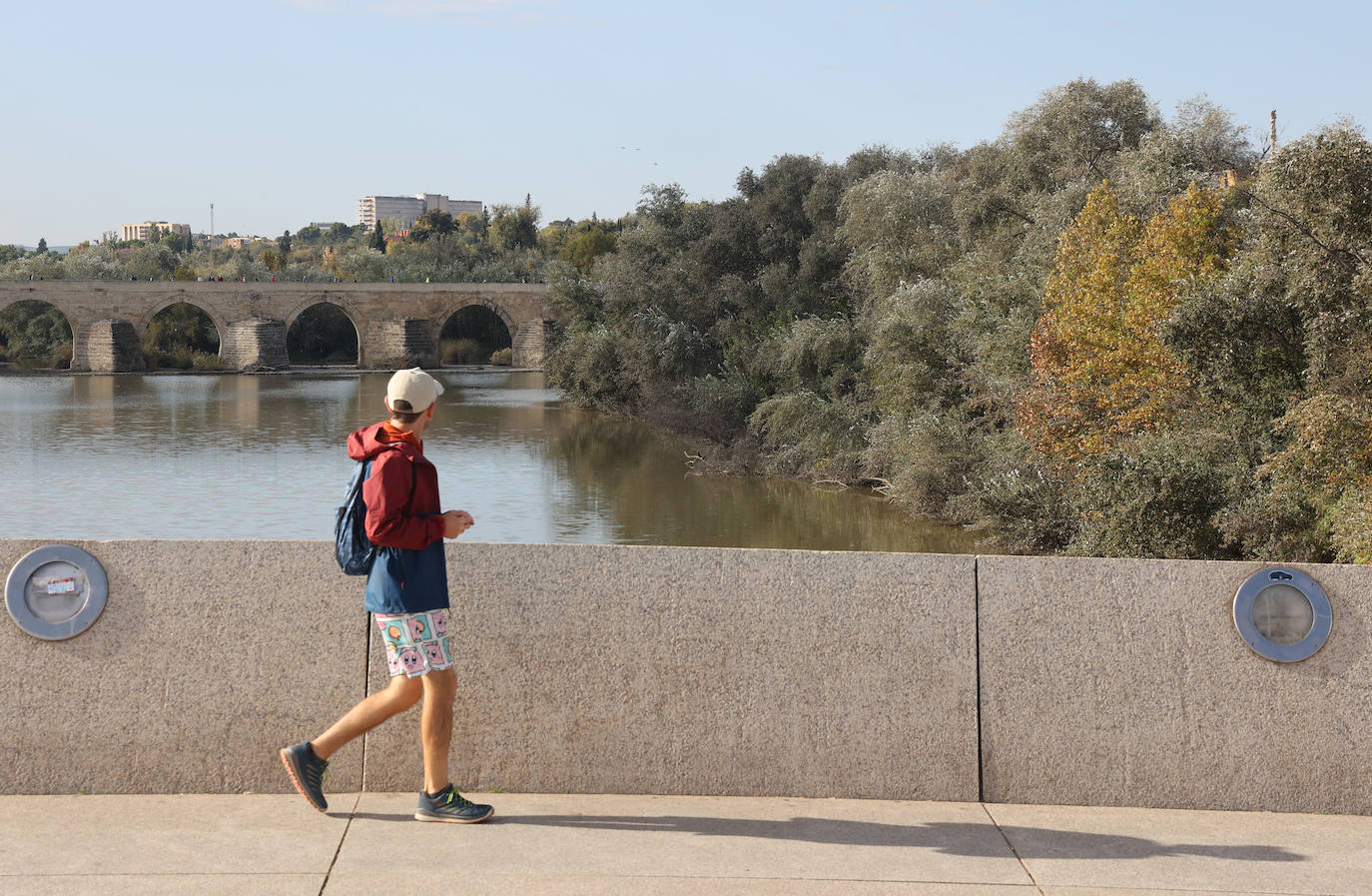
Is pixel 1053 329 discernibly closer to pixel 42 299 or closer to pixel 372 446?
pixel 372 446

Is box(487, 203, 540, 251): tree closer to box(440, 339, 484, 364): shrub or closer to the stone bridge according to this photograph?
box(440, 339, 484, 364): shrub

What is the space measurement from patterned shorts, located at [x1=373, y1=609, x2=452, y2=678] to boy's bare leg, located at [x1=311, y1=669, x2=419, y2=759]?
0.12ft

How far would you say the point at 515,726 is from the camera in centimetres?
429

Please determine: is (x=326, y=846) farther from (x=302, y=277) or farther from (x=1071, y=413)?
(x=302, y=277)

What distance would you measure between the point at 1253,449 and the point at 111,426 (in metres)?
31.0

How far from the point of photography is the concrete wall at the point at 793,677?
14.0 feet

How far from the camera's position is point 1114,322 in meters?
16.9

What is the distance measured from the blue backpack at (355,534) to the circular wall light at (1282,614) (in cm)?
274

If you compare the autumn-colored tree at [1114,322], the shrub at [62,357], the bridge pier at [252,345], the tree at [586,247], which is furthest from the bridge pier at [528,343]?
the autumn-colored tree at [1114,322]

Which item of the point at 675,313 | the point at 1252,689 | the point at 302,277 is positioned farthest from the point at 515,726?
the point at 302,277

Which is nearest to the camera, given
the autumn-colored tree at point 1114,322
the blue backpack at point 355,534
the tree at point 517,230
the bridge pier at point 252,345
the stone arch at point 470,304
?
the blue backpack at point 355,534

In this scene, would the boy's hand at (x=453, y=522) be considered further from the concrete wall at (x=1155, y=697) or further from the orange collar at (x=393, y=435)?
the concrete wall at (x=1155, y=697)

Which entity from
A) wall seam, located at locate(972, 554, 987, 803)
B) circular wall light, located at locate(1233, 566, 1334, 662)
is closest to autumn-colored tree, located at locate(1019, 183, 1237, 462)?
circular wall light, located at locate(1233, 566, 1334, 662)

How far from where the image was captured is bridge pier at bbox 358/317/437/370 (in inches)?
2589
